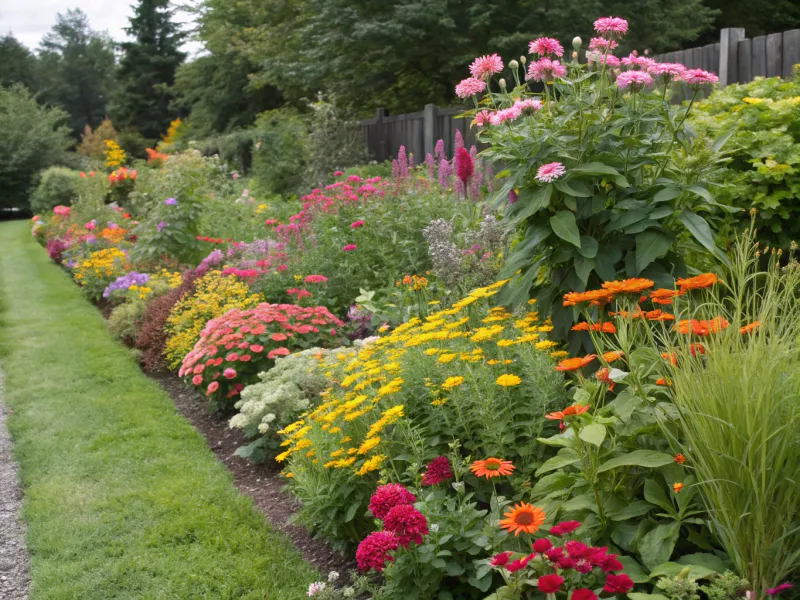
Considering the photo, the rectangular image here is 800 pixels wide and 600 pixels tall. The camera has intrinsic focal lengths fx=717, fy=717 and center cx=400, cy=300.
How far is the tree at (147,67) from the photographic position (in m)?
39.2

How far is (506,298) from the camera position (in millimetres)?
3648

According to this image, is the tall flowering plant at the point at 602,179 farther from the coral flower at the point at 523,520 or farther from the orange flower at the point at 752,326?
the coral flower at the point at 523,520

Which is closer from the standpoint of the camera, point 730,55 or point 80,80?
point 730,55

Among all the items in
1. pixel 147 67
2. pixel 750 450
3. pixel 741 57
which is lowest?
pixel 750 450

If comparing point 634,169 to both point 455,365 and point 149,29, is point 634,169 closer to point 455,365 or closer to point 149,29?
point 455,365

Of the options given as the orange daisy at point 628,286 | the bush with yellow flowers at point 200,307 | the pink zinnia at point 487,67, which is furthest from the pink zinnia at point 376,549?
the bush with yellow flowers at point 200,307

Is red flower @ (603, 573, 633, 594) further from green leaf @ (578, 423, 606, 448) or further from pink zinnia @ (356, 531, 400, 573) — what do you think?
pink zinnia @ (356, 531, 400, 573)

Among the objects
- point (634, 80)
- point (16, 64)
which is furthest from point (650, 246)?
point (16, 64)

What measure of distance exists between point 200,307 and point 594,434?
4757 millimetres

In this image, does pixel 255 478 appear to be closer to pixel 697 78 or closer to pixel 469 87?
pixel 469 87

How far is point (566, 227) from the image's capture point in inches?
125

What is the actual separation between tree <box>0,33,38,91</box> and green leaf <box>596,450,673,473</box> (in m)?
51.0

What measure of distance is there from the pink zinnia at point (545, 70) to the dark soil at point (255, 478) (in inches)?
95.6

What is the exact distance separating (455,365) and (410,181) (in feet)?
14.0
